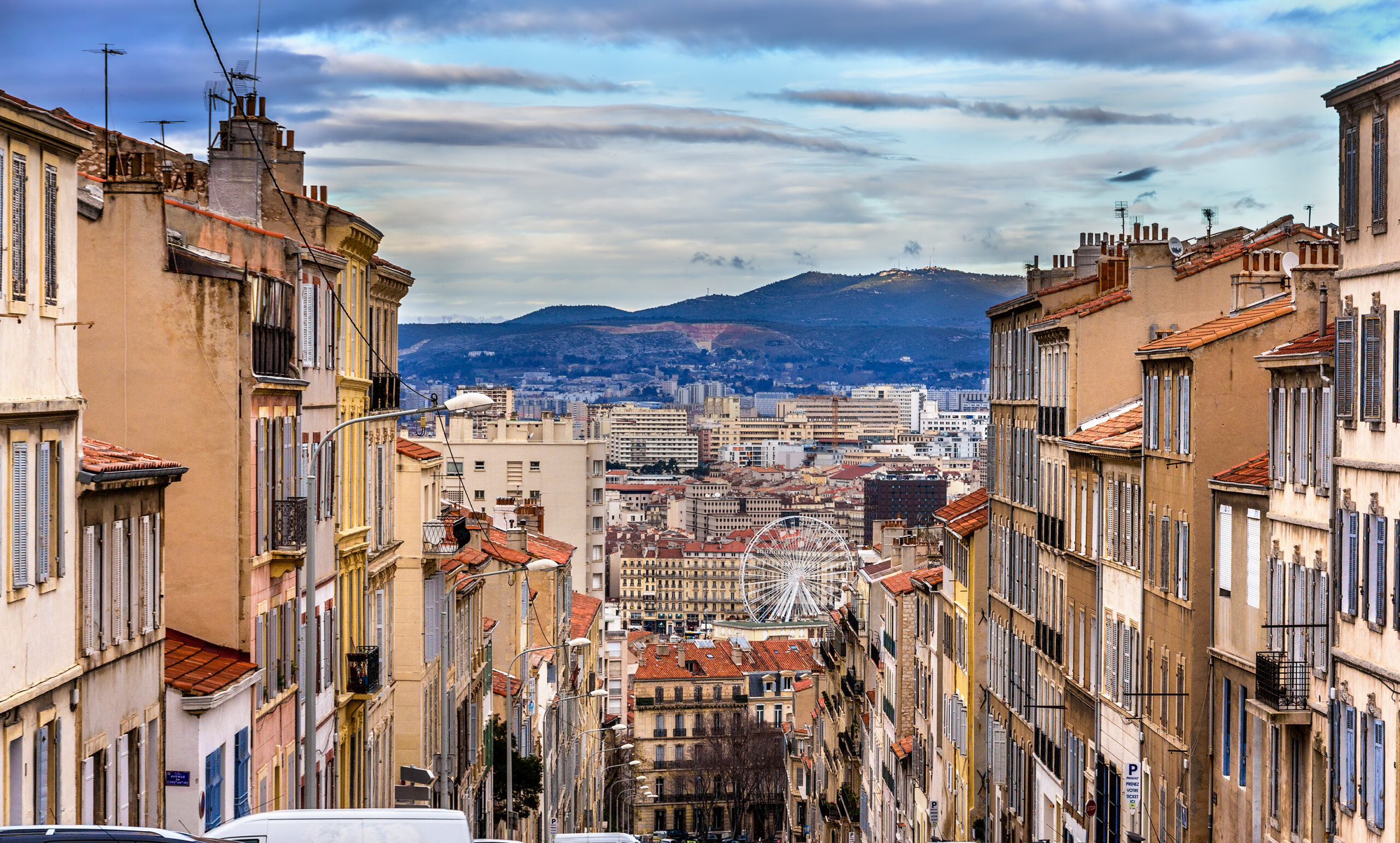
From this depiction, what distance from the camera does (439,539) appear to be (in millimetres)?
49625

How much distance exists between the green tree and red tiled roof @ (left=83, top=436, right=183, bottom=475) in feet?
120

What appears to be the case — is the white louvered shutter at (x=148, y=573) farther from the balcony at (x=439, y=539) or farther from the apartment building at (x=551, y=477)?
the apartment building at (x=551, y=477)

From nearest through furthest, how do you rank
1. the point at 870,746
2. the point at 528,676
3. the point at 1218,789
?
the point at 1218,789 < the point at 528,676 < the point at 870,746

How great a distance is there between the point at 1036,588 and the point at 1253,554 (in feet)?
57.2

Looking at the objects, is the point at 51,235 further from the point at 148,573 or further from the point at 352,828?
the point at 352,828

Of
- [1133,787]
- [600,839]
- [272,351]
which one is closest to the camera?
[600,839]

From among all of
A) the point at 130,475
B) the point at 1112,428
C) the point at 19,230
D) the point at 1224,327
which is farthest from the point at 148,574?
the point at 1112,428

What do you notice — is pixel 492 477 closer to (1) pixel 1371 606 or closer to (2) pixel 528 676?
(2) pixel 528 676

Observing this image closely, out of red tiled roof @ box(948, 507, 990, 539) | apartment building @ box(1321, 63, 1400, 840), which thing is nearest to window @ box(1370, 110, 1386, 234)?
apartment building @ box(1321, 63, 1400, 840)

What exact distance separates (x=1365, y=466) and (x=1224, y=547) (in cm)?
764

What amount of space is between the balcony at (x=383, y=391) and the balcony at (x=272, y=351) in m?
8.83

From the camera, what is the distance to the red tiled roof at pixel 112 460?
80.7 ft

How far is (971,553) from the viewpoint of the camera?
59312 mm

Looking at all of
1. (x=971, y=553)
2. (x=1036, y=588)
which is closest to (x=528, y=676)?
(x=971, y=553)
